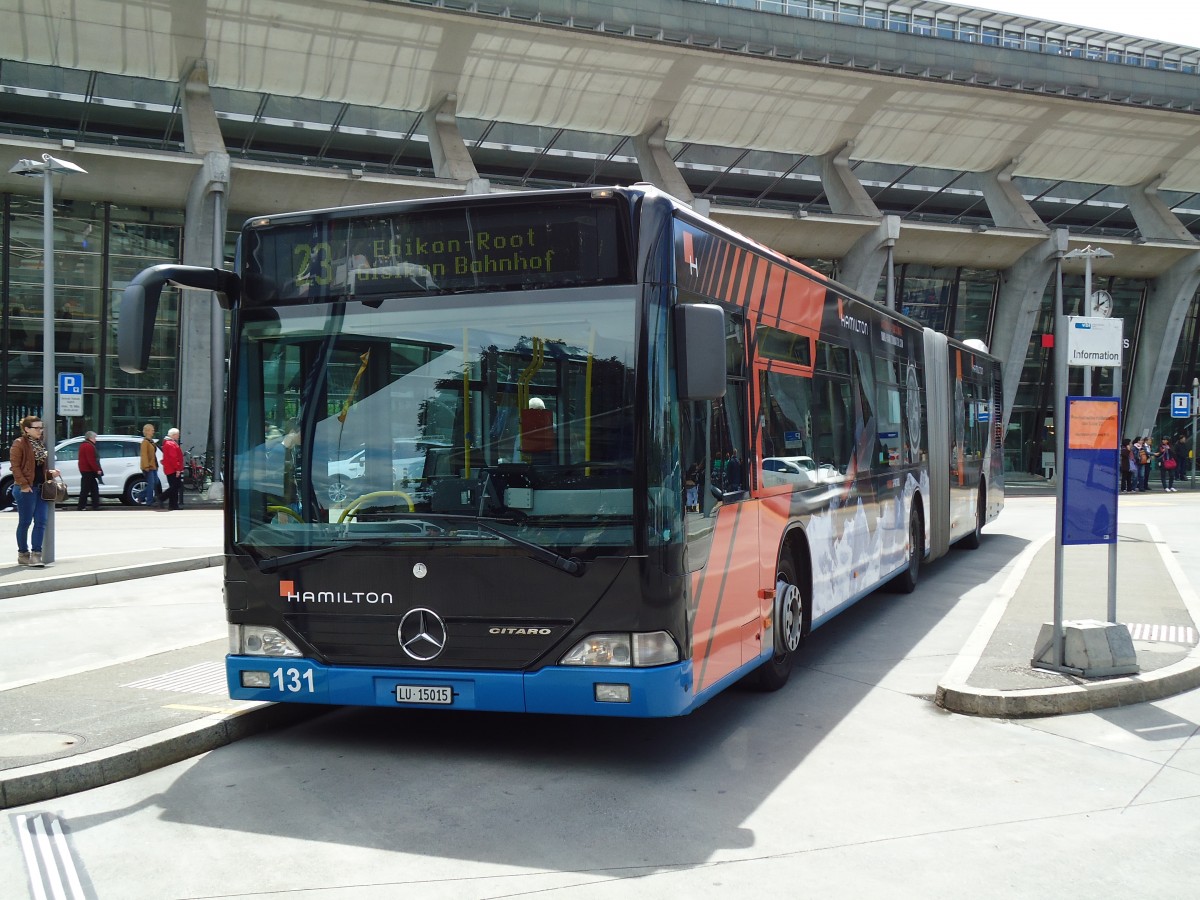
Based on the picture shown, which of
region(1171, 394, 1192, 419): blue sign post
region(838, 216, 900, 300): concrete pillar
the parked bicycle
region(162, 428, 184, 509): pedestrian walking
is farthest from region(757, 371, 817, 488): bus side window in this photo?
region(1171, 394, 1192, 419): blue sign post

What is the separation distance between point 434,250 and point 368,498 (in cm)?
130

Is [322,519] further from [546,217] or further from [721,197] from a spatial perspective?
[721,197]

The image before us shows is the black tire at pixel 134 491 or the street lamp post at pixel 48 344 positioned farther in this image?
the black tire at pixel 134 491

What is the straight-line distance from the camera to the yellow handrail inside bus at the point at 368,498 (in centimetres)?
566

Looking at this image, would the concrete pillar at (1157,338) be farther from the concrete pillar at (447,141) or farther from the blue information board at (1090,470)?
the blue information board at (1090,470)

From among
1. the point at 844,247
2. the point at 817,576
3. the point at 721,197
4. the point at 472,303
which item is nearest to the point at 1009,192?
the point at 844,247

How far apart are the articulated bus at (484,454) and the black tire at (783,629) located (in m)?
0.84

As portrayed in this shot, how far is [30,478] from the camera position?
13922 millimetres

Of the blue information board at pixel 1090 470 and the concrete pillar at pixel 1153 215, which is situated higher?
the concrete pillar at pixel 1153 215

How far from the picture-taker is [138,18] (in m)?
28.0

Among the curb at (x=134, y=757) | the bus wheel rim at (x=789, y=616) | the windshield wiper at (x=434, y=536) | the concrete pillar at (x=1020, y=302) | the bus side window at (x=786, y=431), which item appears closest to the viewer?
the curb at (x=134, y=757)

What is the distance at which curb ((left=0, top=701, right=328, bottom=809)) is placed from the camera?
17.4 feet

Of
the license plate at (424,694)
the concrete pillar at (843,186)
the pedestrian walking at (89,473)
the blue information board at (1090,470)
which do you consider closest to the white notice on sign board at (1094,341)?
the blue information board at (1090,470)

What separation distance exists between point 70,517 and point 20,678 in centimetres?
1662
